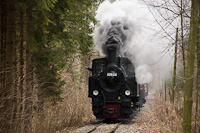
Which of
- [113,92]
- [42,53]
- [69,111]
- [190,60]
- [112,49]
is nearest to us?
[190,60]

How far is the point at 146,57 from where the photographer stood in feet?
43.7

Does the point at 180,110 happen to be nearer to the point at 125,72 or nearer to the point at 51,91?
the point at 125,72

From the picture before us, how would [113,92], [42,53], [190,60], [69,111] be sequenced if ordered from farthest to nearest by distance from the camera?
[113,92], [69,111], [42,53], [190,60]

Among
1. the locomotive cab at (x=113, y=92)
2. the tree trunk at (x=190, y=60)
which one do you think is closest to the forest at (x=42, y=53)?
the tree trunk at (x=190, y=60)

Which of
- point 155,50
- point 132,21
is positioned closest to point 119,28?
point 132,21

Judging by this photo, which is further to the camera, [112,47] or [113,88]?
[113,88]

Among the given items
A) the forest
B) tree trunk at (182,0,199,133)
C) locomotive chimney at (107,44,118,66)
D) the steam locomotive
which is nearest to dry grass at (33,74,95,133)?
the forest

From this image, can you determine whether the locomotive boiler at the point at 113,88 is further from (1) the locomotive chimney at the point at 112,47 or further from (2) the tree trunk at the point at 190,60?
(2) the tree trunk at the point at 190,60

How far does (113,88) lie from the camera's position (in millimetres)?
11164

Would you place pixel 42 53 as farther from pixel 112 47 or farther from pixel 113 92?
pixel 113 92

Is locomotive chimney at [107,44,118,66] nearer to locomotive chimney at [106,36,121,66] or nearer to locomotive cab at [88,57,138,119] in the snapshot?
locomotive chimney at [106,36,121,66]

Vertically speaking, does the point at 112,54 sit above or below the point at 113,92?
above

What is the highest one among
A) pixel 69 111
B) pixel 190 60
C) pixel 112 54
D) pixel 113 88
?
pixel 112 54

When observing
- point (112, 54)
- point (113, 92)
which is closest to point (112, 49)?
point (112, 54)
